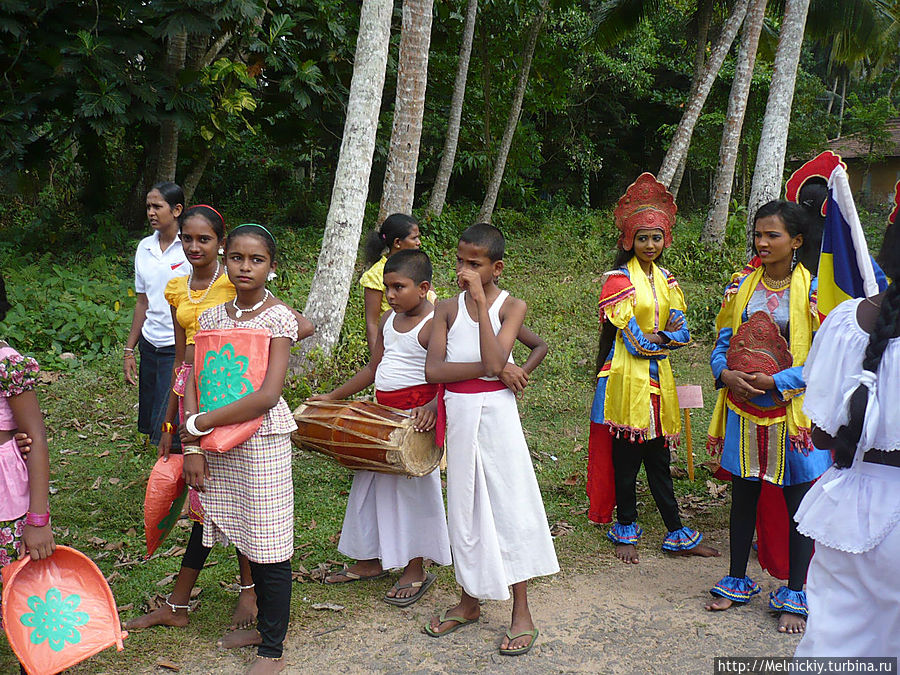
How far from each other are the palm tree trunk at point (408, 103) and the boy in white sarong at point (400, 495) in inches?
166

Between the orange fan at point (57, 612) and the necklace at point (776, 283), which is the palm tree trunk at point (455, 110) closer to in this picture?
the necklace at point (776, 283)

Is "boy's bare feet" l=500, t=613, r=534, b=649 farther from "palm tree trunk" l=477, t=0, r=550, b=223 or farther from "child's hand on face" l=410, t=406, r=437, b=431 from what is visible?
"palm tree trunk" l=477, t=0, r=550, b=223

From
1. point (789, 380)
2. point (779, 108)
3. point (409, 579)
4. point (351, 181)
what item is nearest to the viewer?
point (789, 380)

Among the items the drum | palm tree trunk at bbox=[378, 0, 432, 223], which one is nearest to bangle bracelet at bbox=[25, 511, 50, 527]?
the drum

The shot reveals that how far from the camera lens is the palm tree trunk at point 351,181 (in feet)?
24.6

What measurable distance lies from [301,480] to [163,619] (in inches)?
85.5

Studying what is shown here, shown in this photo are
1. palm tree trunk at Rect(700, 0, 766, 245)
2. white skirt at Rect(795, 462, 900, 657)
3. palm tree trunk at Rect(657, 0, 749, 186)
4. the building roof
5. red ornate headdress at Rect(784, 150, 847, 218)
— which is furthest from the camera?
the building roof

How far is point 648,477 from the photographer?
5.11 metres

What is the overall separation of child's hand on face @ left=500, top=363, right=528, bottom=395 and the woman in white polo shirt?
2439 millimetres

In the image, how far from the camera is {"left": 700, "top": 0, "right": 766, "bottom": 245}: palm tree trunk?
1261 centimetres

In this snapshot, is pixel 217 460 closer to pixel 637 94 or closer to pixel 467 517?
pixel 467 517

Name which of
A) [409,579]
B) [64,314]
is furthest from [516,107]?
[409,579]

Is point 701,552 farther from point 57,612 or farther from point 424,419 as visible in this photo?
point 57,612

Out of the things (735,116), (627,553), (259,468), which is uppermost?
(735,116)
